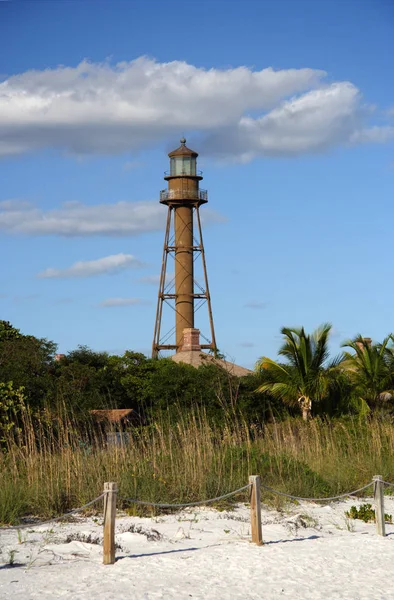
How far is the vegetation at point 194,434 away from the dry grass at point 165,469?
0.02m

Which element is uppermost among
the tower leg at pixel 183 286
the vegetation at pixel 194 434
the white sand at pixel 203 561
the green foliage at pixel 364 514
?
the tower leg at pixel 183 286

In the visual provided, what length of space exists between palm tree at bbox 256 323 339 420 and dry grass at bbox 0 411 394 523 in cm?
1407

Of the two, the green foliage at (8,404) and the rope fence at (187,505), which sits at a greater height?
the green foliage at (8,404)

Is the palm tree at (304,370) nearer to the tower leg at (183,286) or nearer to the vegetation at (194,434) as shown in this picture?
the vegetation at (194,434)

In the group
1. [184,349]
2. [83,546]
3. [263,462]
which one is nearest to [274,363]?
[184,349]

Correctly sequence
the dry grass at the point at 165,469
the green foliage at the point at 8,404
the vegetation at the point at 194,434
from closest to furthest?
the dry grass at the point at 165,469, the vegetation at the point at 194,434, the green foliage at the point at 8,404

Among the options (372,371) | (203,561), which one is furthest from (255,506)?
(372,371)

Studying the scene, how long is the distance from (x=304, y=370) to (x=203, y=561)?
21684 mm

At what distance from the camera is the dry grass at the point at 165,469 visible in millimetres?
12002

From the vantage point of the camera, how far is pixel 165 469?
1335 cm

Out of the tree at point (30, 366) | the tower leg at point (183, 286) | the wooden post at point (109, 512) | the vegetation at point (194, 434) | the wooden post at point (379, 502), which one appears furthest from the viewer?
the tower leg at point (183, 286)

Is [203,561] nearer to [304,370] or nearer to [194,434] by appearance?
[194,434]

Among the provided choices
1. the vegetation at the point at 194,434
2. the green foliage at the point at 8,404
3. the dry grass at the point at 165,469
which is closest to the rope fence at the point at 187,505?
the dry grass at the point at 165,469

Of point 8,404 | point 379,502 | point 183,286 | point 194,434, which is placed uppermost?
point 183,286
